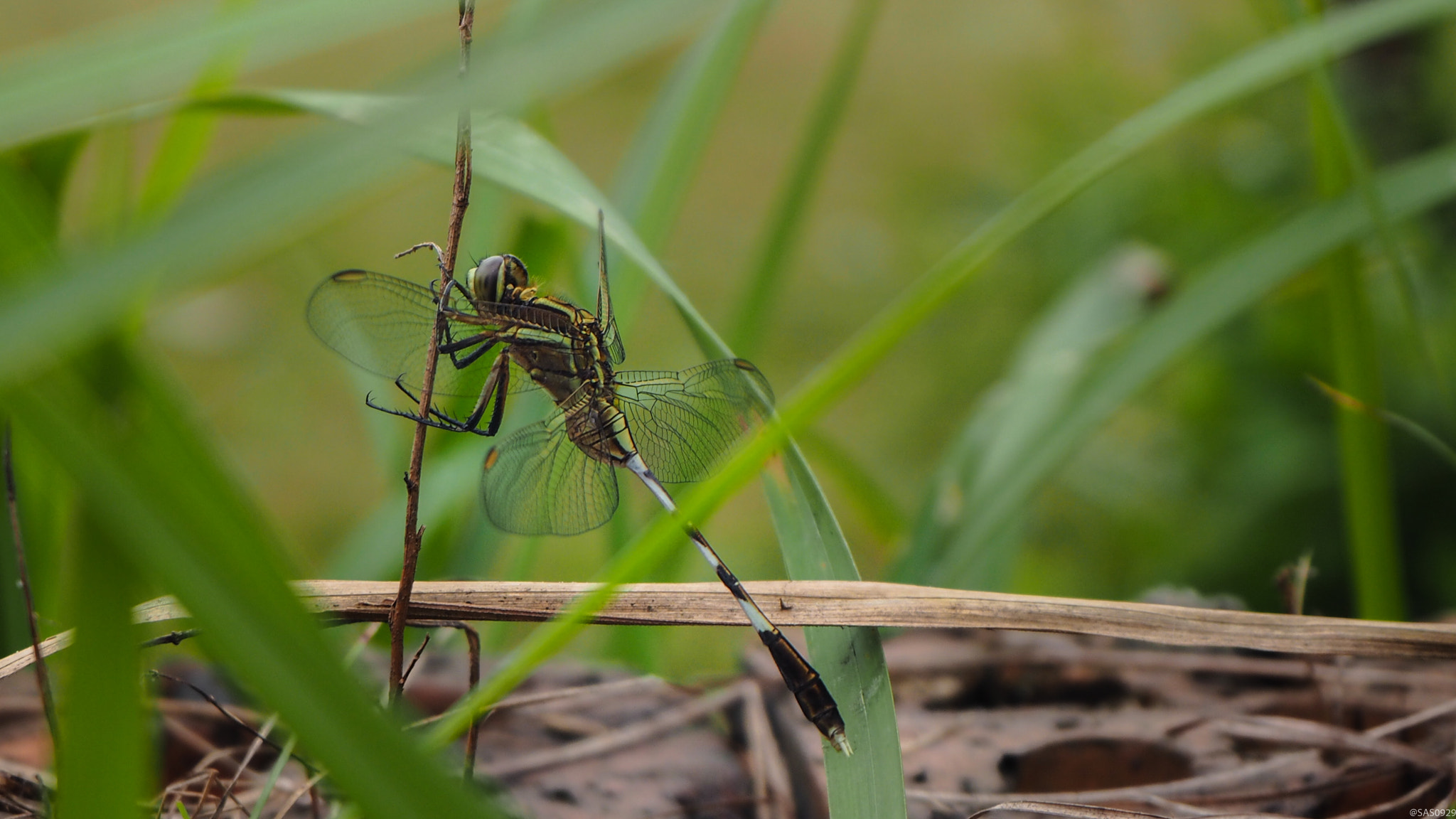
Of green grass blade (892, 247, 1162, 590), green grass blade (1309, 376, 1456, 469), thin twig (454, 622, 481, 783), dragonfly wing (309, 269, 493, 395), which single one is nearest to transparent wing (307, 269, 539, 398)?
dragonfly wing (309, 269, 493, 395)

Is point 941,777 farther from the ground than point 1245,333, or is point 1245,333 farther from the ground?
point 1245,333

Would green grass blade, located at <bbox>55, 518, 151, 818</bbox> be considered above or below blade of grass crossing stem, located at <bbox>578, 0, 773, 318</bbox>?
below

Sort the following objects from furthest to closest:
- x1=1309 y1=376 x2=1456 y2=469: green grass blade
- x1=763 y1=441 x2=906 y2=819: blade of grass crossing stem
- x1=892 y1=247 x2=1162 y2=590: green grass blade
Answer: x1=892 y1=247 x2=1162 y2=590: green grass blade → x1=1309 y1=376 x2=1456 y2=469: green grass blade → x1=763 y1=441 x2=906 y2=819: blade of grass crossing stem

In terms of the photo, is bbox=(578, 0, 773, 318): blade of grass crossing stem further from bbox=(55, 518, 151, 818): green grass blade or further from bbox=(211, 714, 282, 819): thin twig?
bbox=(55, 518, 151, 818): green grass blade

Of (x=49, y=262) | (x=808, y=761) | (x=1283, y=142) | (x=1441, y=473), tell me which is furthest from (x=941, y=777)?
(x=1283, y=142)

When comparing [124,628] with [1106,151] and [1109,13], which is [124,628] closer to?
[1106,151]

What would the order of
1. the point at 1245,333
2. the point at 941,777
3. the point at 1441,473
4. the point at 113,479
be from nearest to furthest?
the point at 113,479 < the point at 941,777 < the point at 1441,473 < the point at 1245,333

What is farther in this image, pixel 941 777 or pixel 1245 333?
pixel 1245 333

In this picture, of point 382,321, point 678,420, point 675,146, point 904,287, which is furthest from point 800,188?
point 904,287
